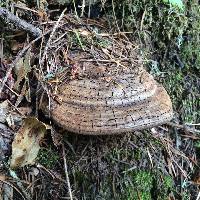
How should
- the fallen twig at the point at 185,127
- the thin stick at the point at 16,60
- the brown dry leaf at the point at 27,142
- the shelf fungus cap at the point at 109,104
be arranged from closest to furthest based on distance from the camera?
the shelf fungus cap at the point at 109,104 → the brown dry leaf at the point at 27,142 → the thin stick at the point at 16,60 → the fallen twig at the point at 185,127

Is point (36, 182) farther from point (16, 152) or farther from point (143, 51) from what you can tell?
point (143, 51)

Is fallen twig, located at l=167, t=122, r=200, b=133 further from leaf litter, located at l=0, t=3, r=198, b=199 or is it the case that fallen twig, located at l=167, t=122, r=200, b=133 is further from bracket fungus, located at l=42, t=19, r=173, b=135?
bracket fungus, located at l=42, t=19, r=173, b=135

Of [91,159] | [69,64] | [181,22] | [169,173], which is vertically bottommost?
[169,173]

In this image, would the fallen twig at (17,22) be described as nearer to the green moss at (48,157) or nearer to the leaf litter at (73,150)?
the leaf litter at (73,150)

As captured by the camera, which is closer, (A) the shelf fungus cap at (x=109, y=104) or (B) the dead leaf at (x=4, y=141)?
(A) the shelf fungus cap at (x=109, y=104)

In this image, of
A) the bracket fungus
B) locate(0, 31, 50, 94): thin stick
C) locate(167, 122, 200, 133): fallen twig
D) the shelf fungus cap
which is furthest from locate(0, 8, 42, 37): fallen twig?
locate(167, 122, 200, 133): fallen twig

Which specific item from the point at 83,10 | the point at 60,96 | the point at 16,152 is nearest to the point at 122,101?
the point at 60,96

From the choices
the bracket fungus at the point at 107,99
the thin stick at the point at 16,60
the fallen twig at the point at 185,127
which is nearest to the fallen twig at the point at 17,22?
the thin stick at the point at 16,60
